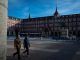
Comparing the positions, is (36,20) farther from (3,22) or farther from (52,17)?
(3,22)

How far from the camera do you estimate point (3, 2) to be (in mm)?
Result: 2799

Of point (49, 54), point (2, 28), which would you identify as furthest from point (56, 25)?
point (2, 28)

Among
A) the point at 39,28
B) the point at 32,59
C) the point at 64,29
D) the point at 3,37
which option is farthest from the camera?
the point at 39,28

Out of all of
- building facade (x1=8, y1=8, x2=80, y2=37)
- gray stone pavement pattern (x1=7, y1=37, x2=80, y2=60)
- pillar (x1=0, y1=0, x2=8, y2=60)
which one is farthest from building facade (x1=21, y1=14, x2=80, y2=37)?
pillar (x1=0, y1=0, x2=8, y2=60)

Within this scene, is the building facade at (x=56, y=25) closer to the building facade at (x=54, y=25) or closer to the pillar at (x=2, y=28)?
the building facade at (x=54, y=25)

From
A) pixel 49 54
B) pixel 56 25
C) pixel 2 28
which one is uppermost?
pixel 56 25

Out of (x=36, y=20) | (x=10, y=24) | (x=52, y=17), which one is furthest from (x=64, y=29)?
(x=10, y=24)

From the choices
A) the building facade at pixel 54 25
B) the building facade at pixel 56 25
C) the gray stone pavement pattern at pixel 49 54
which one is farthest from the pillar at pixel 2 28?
the building facade at pixel 56 25

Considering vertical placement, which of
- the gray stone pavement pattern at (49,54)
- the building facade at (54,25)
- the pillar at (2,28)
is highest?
the building facade at (54,25)

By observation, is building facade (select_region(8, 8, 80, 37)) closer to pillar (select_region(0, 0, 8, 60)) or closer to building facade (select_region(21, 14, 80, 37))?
building facade (select_region(21, 14, 80, 37))

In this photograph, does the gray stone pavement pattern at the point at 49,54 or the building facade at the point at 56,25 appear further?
the building facade at the point at 56,25

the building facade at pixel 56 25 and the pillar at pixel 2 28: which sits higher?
the building facade at pixel 56 25

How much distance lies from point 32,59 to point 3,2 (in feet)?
27.6

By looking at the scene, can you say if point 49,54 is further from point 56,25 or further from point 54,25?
point 54,25
